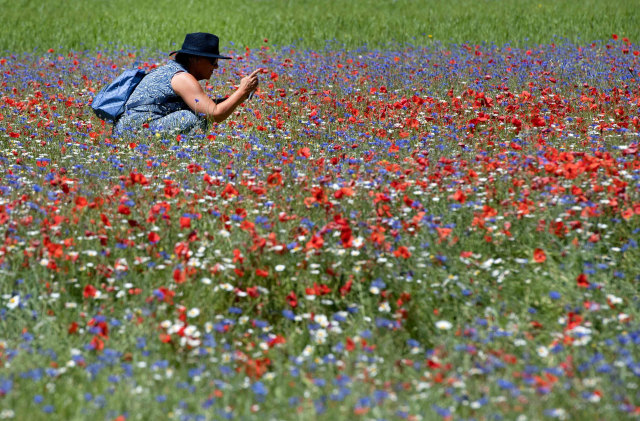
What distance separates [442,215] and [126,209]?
1.83 m

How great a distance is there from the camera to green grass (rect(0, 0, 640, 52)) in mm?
15141

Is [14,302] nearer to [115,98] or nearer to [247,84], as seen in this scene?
[247,84]

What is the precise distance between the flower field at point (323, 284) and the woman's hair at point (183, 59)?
128 centimetres

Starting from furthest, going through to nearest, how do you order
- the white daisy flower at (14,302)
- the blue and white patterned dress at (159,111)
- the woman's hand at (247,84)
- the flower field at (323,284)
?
the blue and white patterned dress at (159,111) → the woman's hand at (247,84) → the white daisy flower at (14,302) → the flower field at (323,284)

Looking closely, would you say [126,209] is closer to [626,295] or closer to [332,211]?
[332,211]

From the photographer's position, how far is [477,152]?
6.20 m

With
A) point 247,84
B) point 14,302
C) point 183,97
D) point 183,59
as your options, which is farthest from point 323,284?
point 183,59

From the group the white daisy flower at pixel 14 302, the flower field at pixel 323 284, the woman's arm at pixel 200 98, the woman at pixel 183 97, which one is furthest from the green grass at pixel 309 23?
the white daisy flower at pixel 14 302

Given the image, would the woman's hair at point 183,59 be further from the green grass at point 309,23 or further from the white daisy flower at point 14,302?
the green grass at point 309,23

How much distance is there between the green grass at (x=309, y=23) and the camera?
15141 mm

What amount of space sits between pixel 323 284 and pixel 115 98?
165 inches

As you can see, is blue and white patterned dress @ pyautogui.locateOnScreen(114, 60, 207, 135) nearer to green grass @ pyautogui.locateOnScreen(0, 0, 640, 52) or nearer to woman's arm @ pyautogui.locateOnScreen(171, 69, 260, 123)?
woman's arm @ pyautogui.locateOnScreen(171, 69, 260, 123)

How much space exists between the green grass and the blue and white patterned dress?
741 cm

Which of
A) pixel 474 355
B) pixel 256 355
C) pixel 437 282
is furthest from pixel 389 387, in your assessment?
pixel 437 282
